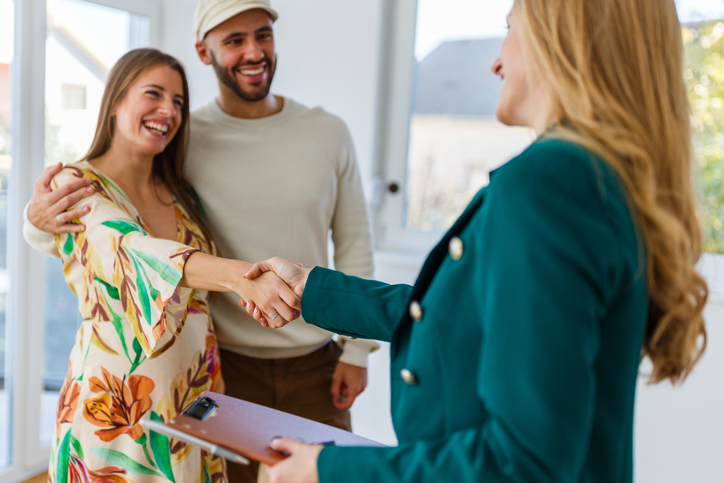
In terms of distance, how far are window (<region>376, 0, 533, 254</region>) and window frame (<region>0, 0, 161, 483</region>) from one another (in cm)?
139

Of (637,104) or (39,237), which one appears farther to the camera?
(39,237)

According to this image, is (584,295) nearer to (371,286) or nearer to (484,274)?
(484,274)

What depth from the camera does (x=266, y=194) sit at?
1.65m

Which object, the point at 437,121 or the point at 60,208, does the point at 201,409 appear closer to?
the point at 60,208

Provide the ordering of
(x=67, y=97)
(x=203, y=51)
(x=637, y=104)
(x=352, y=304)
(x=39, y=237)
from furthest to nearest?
1. (x=67, y=97)
2. (x=203, y=51)
3. (x=39, y=237)
4. (x=352, y=304)
5. (x=637, y=104)

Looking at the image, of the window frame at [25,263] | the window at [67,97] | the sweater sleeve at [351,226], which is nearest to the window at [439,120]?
the sweater sleeve at [351,226]

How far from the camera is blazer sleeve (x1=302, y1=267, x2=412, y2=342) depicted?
101 cm

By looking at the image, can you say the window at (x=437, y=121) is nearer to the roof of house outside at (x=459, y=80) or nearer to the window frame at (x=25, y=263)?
the roof of house outside at (x=459, y=80)

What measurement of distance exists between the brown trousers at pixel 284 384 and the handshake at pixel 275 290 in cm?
52

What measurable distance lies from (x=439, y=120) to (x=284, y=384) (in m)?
1.36

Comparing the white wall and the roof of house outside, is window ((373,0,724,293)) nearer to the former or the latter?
the roof of house outside

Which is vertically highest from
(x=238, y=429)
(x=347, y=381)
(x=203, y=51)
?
(x=203, y=51)

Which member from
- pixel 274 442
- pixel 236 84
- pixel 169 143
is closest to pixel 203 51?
pixel 236 84

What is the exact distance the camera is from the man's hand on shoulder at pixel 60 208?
127 centimetres
